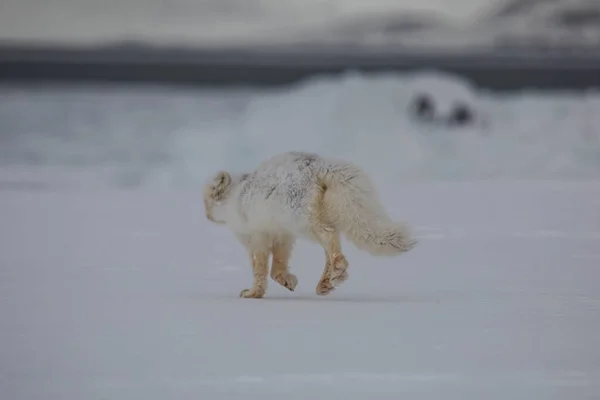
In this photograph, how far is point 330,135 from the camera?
20.6 m

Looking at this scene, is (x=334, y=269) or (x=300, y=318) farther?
(x=334, y=269)

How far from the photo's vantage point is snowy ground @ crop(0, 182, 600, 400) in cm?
484

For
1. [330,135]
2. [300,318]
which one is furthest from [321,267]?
[330,135]

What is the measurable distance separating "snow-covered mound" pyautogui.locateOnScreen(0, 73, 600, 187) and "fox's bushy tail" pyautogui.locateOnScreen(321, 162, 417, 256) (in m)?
10.8

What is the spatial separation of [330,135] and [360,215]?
13685 mm

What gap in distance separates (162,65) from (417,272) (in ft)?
57.1

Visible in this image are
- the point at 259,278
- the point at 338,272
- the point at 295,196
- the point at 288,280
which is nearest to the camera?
the point at 338,272

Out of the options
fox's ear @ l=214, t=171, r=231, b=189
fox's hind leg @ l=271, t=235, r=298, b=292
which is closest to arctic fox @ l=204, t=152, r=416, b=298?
fox's hind leg @ l=271, t=235, r=298, b=292

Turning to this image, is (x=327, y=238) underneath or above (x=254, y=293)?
above

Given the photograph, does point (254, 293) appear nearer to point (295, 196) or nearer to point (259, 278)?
point (259, 278)

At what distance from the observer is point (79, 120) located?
24094 mm

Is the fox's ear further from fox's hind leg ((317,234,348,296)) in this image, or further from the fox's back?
fox's hind leg ((317,234,348,296))

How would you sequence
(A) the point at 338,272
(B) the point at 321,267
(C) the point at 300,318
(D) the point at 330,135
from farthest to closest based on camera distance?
(D) the point at 330,135 → (B) the point at 321,267 → (A) the point at 338,272 → (C) the point at 300,318

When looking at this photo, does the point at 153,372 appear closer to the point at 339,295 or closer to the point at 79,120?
the point at 339,295
